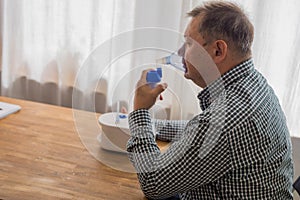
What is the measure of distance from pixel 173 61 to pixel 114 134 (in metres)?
0.32

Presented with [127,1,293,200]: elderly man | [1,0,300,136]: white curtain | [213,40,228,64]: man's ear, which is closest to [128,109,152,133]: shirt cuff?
[127,1,293,200]: elderly man

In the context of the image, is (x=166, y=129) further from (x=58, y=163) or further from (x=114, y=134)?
(x=58, y=163)

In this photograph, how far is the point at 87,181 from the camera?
1211 mm

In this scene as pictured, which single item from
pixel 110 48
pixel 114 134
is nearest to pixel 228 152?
pixel 114 134

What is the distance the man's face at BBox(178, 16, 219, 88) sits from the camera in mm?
1102

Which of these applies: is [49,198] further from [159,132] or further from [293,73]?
[293,73]

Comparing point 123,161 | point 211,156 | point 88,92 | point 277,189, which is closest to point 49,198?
point 123,161

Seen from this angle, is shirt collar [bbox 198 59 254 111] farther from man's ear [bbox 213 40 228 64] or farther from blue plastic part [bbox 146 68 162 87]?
blue plastic part [bbox 146 68 162 87]

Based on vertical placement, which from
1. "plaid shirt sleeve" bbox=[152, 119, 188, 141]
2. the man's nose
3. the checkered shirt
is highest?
the man's nose

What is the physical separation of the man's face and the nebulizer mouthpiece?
0.07 m

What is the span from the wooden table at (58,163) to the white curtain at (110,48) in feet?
0.53

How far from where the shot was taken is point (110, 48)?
1.40 metres

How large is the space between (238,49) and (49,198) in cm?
66

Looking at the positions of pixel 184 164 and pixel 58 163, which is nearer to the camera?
pixel 184 164
